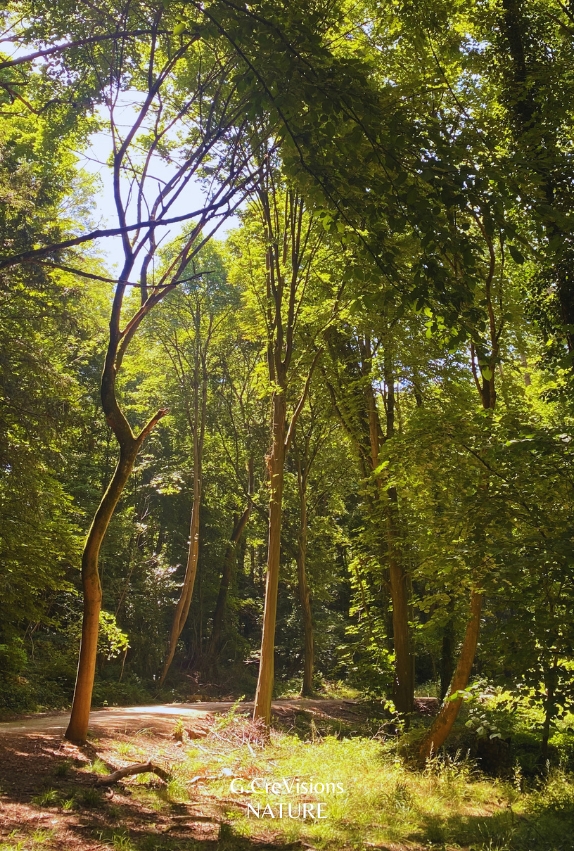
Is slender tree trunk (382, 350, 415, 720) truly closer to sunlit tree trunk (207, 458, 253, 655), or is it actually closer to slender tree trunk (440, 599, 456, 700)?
slender tree trunk (440, 599, 456, 700)

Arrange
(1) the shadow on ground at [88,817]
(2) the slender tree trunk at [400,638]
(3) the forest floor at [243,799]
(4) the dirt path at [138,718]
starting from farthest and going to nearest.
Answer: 1. (2) the slender tree trunk at [400,638]
2. (4) the dirt path at [138,718]
3. (3) the forest floor at [243,799]
4. (1) the shadow on ground at [88,817]

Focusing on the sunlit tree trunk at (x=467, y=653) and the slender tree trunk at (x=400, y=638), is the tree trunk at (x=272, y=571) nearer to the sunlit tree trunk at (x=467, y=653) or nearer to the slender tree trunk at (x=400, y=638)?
the slender tree trunk at (x=400, y=638)

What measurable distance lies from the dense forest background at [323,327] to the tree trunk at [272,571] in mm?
53

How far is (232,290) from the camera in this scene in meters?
19.9

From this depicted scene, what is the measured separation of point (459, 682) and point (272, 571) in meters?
3.46

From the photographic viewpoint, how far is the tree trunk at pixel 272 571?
938 cm

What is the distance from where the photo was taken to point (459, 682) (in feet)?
26.3

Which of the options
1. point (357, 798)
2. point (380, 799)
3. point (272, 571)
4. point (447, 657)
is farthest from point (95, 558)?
point (447, 657)

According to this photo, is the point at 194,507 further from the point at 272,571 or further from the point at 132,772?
the point at 132,772

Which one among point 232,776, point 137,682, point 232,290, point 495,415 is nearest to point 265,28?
point 495,415

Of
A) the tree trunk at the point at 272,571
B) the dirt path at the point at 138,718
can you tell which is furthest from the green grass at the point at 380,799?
the dirt path at the point at 138,718

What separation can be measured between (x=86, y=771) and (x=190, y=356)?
16.2m

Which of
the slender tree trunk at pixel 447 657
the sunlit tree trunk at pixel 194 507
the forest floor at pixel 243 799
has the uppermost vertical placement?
the sunlit tree trunk at pixel 194 507

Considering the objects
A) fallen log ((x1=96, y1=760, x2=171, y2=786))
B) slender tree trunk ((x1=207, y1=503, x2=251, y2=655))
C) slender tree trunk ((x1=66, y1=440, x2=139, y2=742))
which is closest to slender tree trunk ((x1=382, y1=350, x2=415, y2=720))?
slender tree trunk ((x1=66, y1=440, x2=139, y2=742))
